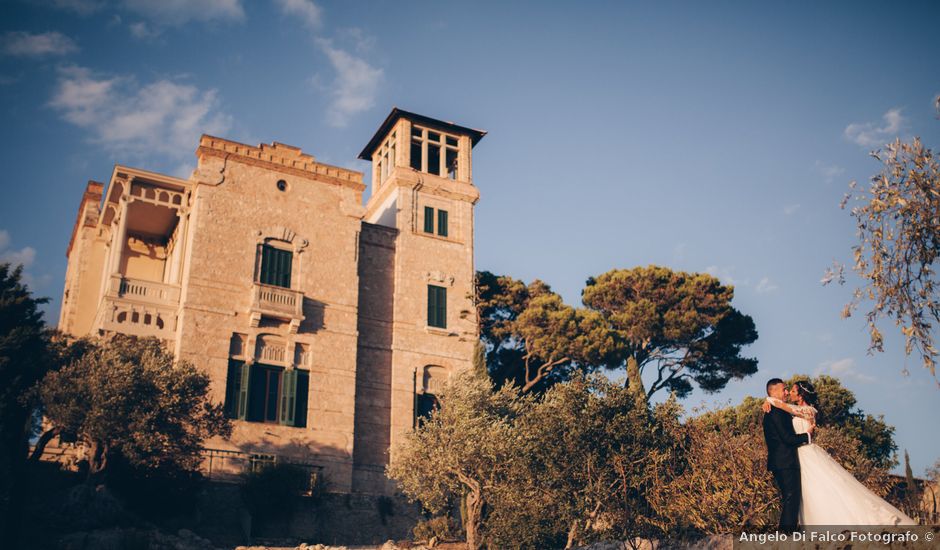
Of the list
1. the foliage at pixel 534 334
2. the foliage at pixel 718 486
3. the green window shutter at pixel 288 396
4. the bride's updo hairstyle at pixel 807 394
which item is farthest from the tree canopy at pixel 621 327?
the bride's updo hairstyle at pixel 807 394

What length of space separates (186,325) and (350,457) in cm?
775

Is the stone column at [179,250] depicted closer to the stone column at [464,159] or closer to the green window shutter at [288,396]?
the green window shutter at [288,396]

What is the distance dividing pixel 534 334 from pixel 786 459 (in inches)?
1134

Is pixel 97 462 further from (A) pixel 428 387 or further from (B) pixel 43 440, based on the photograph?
(A) pixel 428 387

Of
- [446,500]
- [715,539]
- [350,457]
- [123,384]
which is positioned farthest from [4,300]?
[715,539]

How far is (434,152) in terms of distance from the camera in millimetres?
43438

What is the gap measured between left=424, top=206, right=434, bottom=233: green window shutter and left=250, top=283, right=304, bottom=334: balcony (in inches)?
309

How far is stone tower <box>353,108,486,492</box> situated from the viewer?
34.0 metres

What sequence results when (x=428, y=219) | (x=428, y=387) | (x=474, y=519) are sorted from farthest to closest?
(x=428, y=219), (x=428, y=387), (x=474, y=519)

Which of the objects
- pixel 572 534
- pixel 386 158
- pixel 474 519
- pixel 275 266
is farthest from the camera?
pixel 386 158

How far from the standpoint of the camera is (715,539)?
14.2 m

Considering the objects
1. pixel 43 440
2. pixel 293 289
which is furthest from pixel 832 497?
pixel 293 289

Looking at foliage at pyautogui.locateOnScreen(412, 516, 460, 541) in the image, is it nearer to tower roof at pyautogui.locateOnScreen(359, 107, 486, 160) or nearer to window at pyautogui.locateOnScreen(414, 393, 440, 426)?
window at pyautogui.locateOnScreen(414, 393, 440, 426)

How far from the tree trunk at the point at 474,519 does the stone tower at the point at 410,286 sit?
23.3 ft
